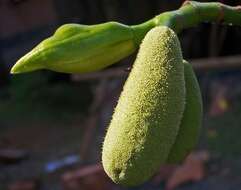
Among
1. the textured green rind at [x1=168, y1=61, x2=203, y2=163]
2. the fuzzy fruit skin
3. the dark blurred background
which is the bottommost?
Answer: the dark blurred background

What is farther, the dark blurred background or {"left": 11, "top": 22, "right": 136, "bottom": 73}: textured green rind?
the dark blurred background

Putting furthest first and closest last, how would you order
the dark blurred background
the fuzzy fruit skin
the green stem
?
the dark blurred background < the green stem < the fuzzy fruit skin

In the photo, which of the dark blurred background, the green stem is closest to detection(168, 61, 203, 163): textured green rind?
the green stem

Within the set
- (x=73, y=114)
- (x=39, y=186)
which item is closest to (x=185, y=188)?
(x=39, y=186)

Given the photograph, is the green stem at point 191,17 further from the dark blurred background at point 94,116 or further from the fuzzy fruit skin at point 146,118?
the dark blurred background at point 94,116

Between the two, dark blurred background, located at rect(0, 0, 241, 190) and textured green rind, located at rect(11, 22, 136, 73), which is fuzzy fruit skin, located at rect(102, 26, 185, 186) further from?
dark blurred background, located at rect(0, 0, 241, 190)

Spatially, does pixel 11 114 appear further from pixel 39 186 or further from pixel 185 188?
pixel 185 188

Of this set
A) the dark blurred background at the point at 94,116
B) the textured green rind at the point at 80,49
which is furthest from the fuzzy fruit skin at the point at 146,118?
the dark blurred background at the point at 94,116
